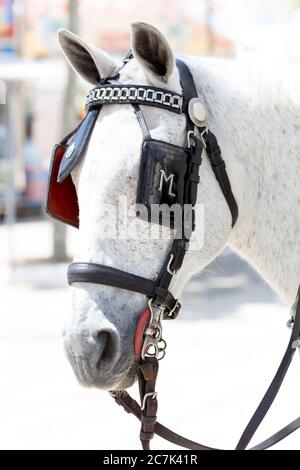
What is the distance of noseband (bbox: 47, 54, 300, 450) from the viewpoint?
1990mm

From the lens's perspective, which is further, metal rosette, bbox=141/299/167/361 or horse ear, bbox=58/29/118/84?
horse ear, bbox=58/29/118/84

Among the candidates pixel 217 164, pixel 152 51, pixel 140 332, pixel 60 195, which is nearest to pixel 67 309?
pixel 60 195

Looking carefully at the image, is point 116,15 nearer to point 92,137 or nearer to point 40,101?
point 40,101

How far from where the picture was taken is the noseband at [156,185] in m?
1.99

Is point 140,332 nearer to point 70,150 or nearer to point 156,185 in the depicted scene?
point 156,185

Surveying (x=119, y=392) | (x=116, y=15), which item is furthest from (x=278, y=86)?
(x=116, y=15)

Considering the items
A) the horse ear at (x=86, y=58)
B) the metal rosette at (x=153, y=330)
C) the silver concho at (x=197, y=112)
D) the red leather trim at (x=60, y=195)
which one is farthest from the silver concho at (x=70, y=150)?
the metal rosette at (x=153, y=330)

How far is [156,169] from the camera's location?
2.00 metres

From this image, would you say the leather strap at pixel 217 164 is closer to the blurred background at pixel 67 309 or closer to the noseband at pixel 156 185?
the noseband at pixel 156 185

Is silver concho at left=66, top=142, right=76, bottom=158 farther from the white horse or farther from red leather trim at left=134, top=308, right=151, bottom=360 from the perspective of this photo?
red leather trim at left=134, top=308, right=151, bottom=360

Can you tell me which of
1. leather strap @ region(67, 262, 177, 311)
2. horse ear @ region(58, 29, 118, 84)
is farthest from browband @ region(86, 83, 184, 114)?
leather strap @ region(67, 262, 177, 311)

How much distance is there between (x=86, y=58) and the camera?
2.25 m

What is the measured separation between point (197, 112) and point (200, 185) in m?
0.21

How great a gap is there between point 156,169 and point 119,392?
2.25 ft
